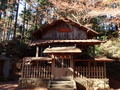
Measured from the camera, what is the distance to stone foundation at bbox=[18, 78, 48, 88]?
10523mm

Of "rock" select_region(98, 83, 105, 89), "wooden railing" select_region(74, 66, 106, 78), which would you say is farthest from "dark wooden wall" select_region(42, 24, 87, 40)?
"rock" select_region(98, 83, 105, 89)

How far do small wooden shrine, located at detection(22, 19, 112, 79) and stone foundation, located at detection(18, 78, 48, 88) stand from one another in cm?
35

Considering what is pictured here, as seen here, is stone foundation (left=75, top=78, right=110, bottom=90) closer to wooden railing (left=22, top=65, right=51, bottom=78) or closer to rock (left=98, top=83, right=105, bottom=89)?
rock (left=98, top=83, right=105, bottom=89)

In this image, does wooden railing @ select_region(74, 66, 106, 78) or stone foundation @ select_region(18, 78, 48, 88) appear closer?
stone foundation @ select_region(18, 78, 48, 88)

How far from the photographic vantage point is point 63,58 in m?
11.4

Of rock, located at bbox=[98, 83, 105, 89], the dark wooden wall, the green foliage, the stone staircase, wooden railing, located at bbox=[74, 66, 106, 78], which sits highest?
the dark wooden wall

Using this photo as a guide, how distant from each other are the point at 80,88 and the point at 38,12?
68.8 feet

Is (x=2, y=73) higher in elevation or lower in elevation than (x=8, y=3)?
lower

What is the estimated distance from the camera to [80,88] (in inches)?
411

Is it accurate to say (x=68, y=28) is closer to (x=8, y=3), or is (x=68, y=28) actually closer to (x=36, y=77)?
(x=36, y=77)

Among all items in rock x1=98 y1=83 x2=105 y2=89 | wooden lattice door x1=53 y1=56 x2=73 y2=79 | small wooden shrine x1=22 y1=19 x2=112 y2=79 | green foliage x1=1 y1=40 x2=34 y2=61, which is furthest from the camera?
green foliage x1=1 y1=40 x2=34 y2=61

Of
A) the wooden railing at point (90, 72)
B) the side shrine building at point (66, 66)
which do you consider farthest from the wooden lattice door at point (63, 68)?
the wooden railing at point (90, 72)

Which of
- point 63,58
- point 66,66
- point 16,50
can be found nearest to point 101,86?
point 66,66

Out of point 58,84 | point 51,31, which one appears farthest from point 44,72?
point 51,31
